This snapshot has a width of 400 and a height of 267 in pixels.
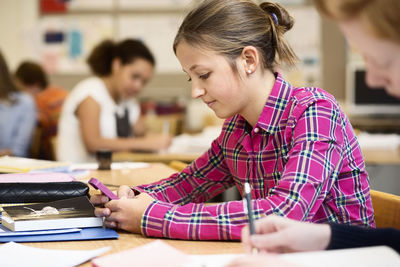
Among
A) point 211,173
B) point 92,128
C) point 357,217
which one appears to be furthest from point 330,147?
point 92,128

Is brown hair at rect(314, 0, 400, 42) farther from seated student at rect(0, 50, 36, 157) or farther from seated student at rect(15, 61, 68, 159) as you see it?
seated student at rect(15, 61, 68, 159)

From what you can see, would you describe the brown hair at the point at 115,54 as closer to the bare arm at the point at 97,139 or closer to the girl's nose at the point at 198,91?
the bare arm at the point at 97,139

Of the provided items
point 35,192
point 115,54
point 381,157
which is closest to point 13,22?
point 115,54

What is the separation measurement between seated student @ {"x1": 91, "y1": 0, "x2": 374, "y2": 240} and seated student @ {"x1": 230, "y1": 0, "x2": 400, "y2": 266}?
0.18m

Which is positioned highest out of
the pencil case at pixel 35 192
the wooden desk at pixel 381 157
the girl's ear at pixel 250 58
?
the girl's ear at pixel 250 58

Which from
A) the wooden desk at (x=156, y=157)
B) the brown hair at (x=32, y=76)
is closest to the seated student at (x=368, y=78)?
the wooden desk at (x=156, y=157)

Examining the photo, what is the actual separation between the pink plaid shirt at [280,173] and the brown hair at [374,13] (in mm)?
396

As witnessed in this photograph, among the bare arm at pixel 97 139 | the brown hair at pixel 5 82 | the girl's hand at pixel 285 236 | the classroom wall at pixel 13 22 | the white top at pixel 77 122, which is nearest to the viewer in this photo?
the girl's hand at pixel 285 236

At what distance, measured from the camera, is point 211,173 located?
1.58 meters

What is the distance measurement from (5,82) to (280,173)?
293cm

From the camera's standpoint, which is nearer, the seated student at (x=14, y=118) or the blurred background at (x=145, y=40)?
the seated student at (x=14, y=118)

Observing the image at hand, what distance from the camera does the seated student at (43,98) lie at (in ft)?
14.9

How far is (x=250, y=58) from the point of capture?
1.37m

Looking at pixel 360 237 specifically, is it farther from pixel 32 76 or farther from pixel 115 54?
pixel 32 76
